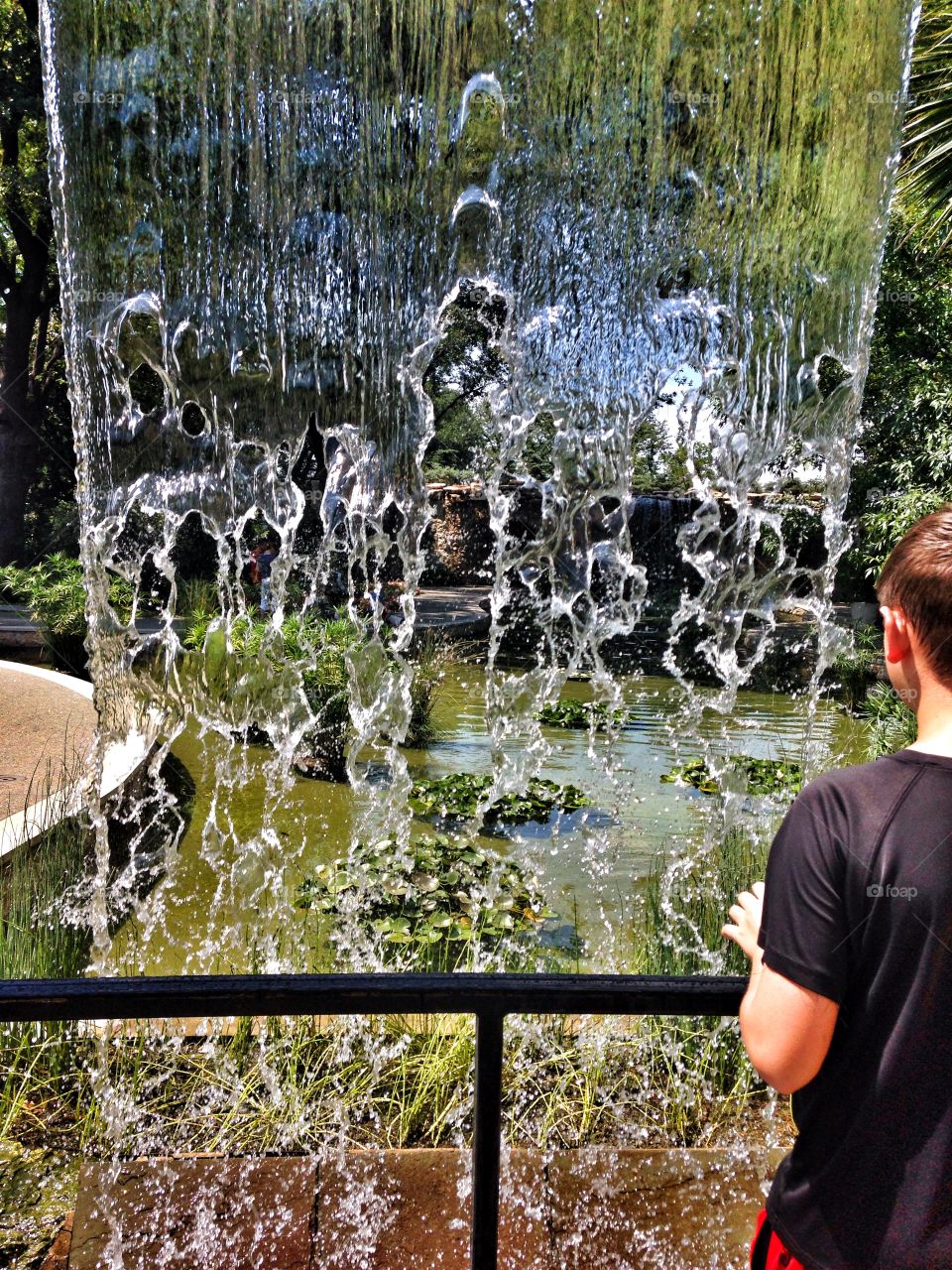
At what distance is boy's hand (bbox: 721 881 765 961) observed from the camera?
1.14 m

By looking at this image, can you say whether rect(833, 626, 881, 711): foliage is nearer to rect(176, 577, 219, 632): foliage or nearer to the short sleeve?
rect(176, 577, 219, 632): foliage

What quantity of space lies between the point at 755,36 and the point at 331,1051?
4254mm

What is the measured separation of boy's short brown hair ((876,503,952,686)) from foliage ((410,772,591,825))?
5.18 meters

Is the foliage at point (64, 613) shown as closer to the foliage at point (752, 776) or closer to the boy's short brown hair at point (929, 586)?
the foliage at point (752, 776)

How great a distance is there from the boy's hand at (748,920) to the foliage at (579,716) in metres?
7.73

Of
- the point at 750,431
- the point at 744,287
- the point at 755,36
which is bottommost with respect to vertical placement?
the point at 750,431

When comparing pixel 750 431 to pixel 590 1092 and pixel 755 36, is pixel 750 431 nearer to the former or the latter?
pixel 755 36

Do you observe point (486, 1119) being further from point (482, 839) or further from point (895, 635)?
point (482, 839)

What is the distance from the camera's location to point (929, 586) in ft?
3.44

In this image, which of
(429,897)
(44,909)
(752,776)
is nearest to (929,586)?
(44,909)

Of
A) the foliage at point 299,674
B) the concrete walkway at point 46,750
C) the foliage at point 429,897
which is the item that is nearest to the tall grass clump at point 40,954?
the concrete walkway at point 46,750

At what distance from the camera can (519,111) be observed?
4.28m

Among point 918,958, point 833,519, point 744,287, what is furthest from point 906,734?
point 918,958

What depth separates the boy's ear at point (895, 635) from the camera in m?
1.09
